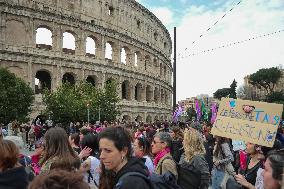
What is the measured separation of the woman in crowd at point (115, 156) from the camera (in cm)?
316

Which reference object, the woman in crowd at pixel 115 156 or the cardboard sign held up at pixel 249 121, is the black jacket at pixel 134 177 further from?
the cardboard sign held up at pixel 249 121

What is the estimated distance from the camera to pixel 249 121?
5.12 m

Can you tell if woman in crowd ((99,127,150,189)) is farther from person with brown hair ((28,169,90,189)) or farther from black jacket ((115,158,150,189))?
person with brown hair ((28,169,90,189))

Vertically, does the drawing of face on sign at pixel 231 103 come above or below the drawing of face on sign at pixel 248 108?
above

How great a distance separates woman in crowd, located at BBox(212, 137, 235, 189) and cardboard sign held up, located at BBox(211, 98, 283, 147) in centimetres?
99

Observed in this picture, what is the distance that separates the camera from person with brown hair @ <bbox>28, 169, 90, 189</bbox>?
1.82 meters

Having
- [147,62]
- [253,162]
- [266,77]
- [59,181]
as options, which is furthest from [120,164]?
[266,77]

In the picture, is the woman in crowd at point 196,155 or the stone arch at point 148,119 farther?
the stone arch at point 148,119

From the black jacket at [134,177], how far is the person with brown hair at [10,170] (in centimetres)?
89

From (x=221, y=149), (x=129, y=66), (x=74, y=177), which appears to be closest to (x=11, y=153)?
(x=74, y=177)

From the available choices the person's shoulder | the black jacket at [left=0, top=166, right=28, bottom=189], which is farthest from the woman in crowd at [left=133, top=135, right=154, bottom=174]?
the person's shoulder

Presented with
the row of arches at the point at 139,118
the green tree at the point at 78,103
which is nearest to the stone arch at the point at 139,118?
the row of arches at the point at 139,118

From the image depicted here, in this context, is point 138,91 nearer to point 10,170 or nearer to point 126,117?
point 126,117

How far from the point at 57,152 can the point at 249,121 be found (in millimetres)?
2345
